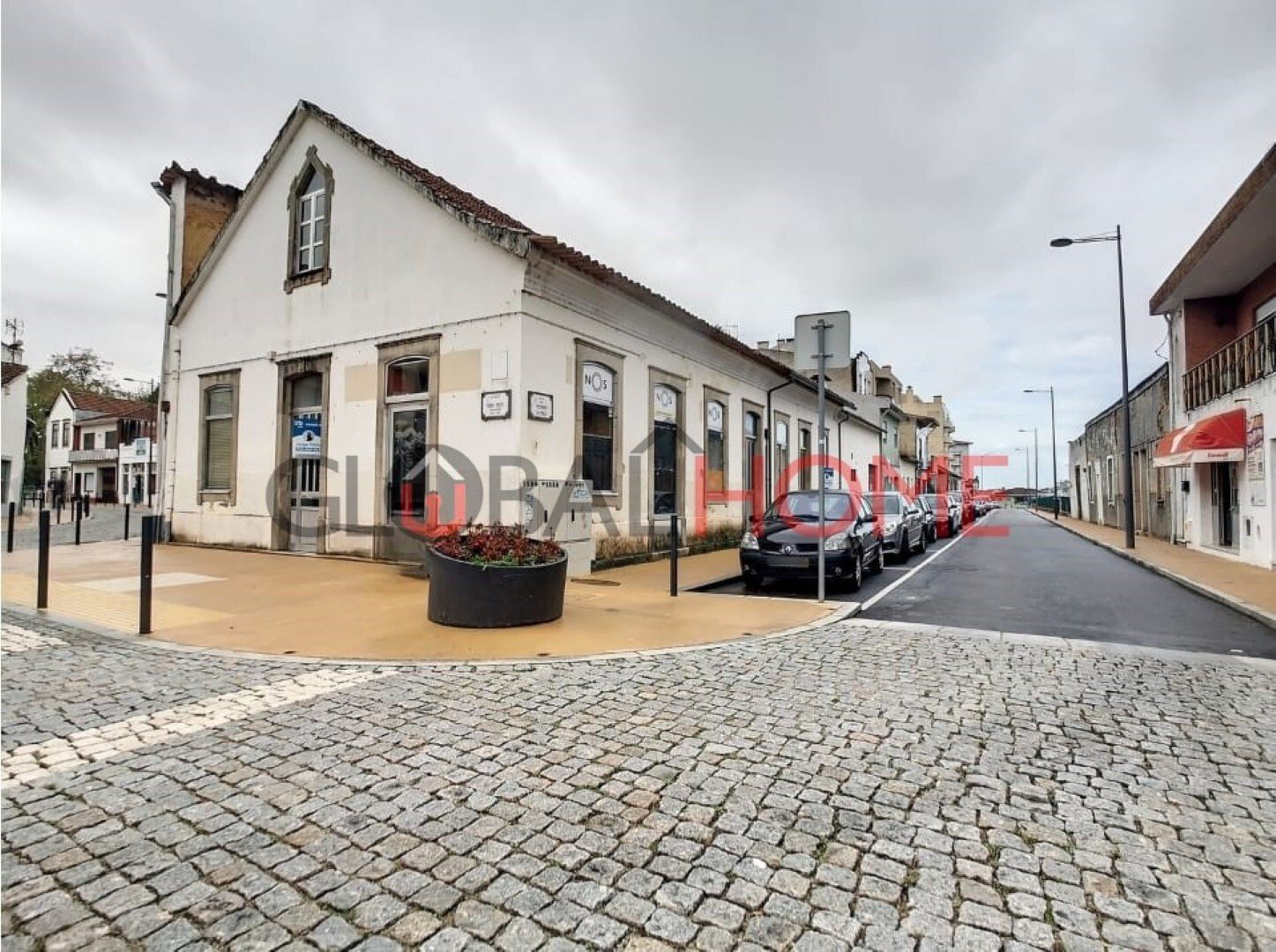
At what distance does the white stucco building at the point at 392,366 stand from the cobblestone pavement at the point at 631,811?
5.99 m

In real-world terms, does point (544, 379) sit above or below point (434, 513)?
above

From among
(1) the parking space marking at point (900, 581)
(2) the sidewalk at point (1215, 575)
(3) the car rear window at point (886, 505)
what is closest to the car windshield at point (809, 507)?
(1) the parking space marking at point (900, 581)

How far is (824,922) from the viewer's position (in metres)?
2.19

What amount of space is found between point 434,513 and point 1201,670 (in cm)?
935

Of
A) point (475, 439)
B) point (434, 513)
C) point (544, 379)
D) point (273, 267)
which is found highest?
point (273, 267)

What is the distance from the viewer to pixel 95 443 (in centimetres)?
4897

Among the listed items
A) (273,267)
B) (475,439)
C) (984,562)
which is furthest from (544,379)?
(984,562)

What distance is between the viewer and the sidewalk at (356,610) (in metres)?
6.02

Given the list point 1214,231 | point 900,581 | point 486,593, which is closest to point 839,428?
point 1214,231

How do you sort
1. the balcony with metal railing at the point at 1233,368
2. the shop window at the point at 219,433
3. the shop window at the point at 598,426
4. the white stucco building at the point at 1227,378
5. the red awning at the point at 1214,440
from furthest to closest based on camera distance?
1. the shop window at the point at 219,433
2. the red awning at the point at 1214,440
3. the balcony with metal railing at the point at 1233,368
4. the white stucco building at the point at 1227,378
5. the shop window at the point at 598,426

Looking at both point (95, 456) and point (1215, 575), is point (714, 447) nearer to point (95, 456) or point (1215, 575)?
point (1215, 575)

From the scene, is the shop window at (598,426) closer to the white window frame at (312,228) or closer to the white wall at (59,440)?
the white window frame at (312,228)

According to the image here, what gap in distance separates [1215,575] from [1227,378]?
17.8 ft

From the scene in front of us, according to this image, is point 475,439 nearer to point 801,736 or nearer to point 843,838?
point 801,736
